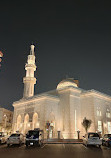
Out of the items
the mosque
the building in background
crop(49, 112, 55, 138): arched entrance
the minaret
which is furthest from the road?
the building in background

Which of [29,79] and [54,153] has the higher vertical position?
[29,79]

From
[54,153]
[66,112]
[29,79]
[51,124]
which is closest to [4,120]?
[29,79]

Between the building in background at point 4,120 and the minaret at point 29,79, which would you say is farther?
the building in background at point 4,120

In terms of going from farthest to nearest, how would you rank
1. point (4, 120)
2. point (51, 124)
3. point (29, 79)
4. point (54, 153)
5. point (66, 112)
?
point (4, 120), point (29, 79), point (66, 112), point (51, 124), point (54, 153)

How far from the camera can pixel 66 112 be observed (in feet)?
118

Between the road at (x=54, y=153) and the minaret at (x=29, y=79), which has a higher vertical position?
the minaret at (x=29, y=79)

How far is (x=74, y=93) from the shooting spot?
38625 millimetres

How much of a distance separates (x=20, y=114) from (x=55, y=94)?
37.3ft

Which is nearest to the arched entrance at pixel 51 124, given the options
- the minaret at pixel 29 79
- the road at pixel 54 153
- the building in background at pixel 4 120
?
the minaret at pixel 29 79

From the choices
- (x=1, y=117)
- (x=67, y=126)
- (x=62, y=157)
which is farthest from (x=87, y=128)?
(x=1, y=117)

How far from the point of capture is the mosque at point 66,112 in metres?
34.8

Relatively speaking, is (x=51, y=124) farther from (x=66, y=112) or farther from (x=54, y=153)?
(x=54, y=153)

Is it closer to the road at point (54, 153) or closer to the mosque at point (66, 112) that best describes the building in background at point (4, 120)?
the mosque at point (66, 112)

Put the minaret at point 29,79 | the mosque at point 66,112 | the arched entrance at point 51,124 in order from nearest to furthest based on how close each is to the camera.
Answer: the mosque at point 66,112 < the arched entrance at point 51,124 < the minaret at point 29,79
